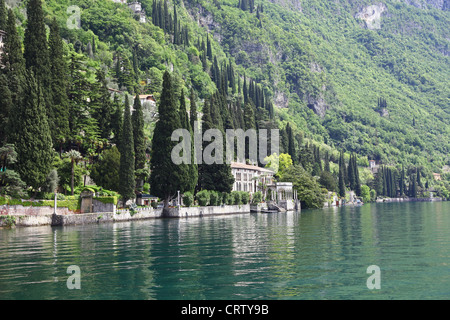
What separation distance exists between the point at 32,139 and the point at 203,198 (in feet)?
96.8

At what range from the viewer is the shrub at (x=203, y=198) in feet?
233

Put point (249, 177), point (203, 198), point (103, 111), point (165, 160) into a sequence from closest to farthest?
point (165, 160)
point (103, 111)
point (203, 198)
point (249, 177)

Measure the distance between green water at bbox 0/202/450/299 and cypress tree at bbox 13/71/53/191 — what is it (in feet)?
43.5

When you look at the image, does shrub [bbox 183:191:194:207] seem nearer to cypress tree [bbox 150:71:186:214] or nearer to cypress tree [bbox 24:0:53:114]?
cypress tree [bbox 150:71:186:214]

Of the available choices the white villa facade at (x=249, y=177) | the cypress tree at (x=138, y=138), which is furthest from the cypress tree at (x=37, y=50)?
the white villa facade at (x=249, y=177)

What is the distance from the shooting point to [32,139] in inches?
1842

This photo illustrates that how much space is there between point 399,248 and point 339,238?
6.58m

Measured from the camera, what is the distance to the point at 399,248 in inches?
1121

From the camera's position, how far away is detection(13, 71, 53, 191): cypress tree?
4631 centimetres

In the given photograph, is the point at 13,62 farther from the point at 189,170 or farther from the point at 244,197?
the point at 244,197

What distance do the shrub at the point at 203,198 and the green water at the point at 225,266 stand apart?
35.4m

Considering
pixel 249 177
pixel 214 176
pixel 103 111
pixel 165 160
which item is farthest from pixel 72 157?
pixel 249 177

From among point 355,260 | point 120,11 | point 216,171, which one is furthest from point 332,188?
point 355,260
